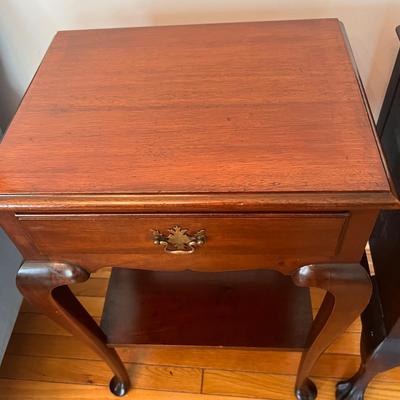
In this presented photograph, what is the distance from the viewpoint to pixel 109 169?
21.5 inches

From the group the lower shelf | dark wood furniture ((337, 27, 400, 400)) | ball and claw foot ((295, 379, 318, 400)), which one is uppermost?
dark wood furniture ((337, 27, 400, 400))

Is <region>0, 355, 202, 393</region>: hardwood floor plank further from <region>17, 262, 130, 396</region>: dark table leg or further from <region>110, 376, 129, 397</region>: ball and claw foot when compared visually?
<region>17, 262, 130, 396</region>: dark table leg

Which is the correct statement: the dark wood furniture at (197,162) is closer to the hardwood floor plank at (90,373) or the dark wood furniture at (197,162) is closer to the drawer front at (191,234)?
the drawer front at (191,234)

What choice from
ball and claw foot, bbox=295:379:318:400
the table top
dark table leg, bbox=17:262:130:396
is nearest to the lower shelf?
dark table leg, bbox=17:262:130:396

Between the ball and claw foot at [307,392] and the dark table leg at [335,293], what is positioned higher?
the dark table leg at [335,293]

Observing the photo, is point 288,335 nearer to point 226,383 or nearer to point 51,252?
point 226,383

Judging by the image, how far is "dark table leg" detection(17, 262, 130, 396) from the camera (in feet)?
2.11

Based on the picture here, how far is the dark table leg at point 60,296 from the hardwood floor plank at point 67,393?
0.58 feet

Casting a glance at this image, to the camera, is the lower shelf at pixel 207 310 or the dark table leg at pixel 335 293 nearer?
the dark table leg at pixel 335 293

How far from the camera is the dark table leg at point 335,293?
617 mm

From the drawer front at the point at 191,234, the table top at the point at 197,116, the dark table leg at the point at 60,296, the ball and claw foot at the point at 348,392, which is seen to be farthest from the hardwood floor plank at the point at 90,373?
the table top at the point at 197,116

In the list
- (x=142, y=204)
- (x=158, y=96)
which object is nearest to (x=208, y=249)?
(x=142, y=204)

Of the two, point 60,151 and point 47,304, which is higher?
point 60,151

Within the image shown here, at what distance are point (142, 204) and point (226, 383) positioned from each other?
731mm
